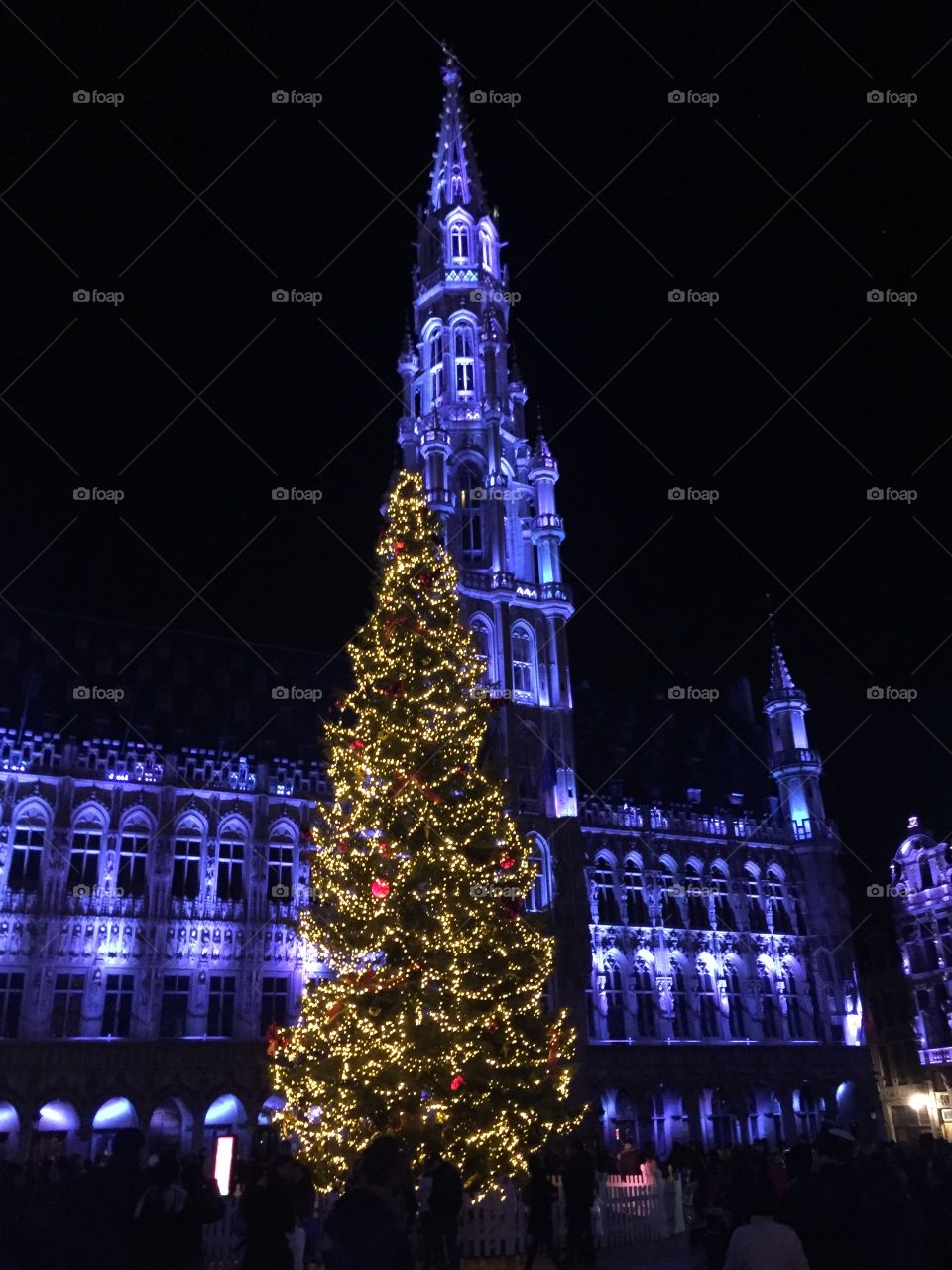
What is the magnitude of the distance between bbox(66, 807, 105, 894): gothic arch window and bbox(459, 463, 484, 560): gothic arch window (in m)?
17.6

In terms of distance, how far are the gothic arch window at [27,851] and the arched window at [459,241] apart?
32264mm

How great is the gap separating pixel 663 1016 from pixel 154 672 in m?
24.5

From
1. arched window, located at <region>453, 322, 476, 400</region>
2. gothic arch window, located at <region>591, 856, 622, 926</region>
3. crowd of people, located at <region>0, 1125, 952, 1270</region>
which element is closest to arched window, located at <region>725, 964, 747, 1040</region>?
gothic arch window, located at <region>591, 856, 622, 926</region>

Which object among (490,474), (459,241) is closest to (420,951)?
(490,474)

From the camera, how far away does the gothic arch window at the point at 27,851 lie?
30.9m

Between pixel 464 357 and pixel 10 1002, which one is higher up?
pixel 464 357

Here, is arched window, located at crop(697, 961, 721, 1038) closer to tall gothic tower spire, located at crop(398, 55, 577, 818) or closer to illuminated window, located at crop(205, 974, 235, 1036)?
tall gothic tower spire, located at crop(398, 55, 577, 818)

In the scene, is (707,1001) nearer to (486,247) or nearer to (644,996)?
(644,996)

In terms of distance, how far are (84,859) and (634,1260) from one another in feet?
78.5

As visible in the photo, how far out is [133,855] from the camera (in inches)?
1297

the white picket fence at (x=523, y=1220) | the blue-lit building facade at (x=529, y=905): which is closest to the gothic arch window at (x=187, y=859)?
the blue-lit building facade at (x=529, y=905)

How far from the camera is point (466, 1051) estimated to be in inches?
571

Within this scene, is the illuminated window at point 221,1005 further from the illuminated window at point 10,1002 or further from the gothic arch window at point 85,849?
the illuminated window at point 10,1002

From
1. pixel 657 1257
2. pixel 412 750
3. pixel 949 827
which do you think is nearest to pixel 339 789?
pixel 412 750
